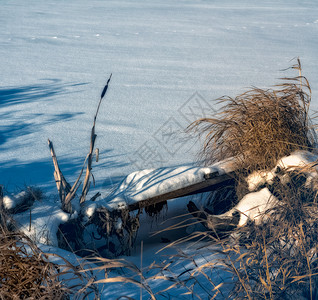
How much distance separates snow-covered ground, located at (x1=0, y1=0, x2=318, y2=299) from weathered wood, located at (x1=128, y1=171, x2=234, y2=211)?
0.69 m

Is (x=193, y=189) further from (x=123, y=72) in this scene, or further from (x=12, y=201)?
(x=123, y=72)

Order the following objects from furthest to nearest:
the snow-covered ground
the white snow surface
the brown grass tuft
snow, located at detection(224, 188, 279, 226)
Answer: the snow-covered ground < the brown grass tuft < the white snow surface < snow, located at detection(224, 188, 279, 226)

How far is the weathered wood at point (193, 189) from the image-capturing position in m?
2.21

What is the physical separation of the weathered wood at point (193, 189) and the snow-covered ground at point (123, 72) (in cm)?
69

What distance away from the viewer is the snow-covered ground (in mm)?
3705

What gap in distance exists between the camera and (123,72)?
6578mm

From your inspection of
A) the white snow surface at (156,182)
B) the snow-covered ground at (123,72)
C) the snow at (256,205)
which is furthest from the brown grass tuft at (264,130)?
the snow-covered ground at (123,72)

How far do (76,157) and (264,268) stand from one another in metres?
2.33

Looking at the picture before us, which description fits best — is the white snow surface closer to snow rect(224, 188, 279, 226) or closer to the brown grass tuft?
the brown grass tuft

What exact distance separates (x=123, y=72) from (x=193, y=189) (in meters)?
4.60

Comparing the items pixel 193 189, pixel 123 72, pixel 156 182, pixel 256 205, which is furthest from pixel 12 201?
pixel 123 72

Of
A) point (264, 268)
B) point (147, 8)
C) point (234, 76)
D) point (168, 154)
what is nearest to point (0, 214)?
point (264, 268)

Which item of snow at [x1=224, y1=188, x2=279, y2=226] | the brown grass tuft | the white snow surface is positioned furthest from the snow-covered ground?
the brown grass tuft

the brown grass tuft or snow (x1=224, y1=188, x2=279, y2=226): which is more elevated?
the brown grass tuft
